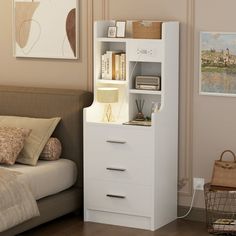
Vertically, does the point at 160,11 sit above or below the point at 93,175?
above

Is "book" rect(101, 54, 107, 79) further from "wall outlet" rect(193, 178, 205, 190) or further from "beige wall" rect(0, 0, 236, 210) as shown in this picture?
"wall outlet" rect(193, 178, 205, 190)

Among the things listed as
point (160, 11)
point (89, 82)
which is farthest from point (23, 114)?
point (160, 11)

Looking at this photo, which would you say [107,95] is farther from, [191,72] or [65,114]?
[191,72]

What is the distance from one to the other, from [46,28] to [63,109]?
2.37 ft

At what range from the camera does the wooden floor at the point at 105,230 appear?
5.47 m

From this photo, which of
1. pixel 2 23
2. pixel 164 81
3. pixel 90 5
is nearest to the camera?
pixel 164 81

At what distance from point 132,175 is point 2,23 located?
1841mm

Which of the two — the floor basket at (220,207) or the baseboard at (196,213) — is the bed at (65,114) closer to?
the baseboard at (196,213)

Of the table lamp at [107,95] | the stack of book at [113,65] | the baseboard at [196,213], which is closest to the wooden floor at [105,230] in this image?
the baseboard at [196,213]

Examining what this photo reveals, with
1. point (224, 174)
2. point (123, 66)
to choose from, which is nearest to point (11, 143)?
point (123, 66)

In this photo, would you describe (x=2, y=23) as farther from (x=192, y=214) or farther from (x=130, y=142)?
(x=192, y=214)

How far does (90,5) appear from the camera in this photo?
5.99 meters

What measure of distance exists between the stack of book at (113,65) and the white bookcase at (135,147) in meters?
0.05

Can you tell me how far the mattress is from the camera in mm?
5387
